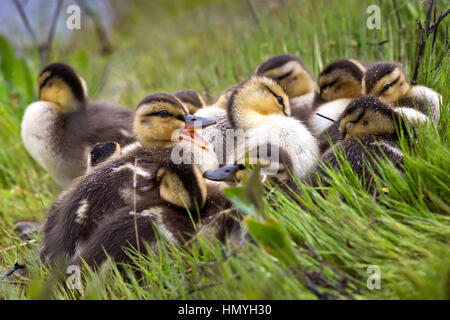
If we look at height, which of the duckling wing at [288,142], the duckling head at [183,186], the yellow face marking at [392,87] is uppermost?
the yellow face marking at [392,87]

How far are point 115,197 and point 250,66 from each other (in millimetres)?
2278

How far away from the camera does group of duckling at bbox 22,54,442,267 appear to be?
2.19 meters

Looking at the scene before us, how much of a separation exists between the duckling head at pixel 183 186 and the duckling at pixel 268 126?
0.24 meters

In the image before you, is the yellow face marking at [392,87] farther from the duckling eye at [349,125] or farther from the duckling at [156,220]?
the duckling at [156,220]

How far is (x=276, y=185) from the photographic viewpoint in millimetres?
2129

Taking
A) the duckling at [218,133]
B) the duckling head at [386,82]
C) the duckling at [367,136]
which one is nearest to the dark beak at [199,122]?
the duckling at [218,133]

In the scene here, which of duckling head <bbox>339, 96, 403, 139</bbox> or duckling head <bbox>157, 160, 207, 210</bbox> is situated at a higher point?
duckling head <bbox>339, 96, 403, 139</bbox>

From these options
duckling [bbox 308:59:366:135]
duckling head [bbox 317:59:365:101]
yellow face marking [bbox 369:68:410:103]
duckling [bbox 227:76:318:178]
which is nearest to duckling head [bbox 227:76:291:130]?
duckling [bbox 227:76:318:178]

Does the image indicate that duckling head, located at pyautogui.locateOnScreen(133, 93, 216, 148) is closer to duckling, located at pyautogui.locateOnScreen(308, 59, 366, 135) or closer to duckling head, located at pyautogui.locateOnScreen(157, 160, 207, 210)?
duckling head, located at pyautogui.locateOnScreen(157, 160, 207, 210)

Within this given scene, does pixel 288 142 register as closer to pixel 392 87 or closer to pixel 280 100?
pixel 280 100

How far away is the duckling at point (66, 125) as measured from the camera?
369 cm

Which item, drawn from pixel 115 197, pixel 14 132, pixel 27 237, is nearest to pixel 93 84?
pixel 14 132

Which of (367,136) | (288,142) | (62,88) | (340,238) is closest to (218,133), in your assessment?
(288,142)

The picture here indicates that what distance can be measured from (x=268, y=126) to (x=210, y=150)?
32 centimetres
